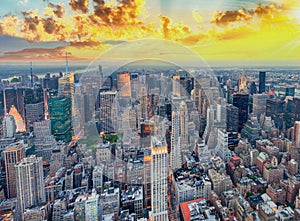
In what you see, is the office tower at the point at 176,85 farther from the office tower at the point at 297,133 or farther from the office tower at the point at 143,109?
the office tower at the point at 297,133

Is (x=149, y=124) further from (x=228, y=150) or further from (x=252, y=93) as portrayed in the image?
(x=252, y=93)

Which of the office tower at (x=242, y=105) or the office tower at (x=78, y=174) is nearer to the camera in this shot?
the office tower at (x=78, y=174)

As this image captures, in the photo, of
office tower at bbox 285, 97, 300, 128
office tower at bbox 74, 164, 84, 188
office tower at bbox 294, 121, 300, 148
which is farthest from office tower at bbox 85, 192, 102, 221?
office tower at bbox 285, 97, 300, 128

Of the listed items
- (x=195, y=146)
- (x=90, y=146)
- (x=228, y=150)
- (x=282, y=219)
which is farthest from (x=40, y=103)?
(x=282, y=219)

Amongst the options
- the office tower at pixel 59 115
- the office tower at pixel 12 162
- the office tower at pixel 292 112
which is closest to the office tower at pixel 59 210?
the office tower at pixel 12 162

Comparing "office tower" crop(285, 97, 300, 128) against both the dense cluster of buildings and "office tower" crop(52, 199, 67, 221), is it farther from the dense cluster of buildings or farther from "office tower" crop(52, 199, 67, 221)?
"office tower" crop(52, 199, 67, 221)

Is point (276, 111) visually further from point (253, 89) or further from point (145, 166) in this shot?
point (145, 166)

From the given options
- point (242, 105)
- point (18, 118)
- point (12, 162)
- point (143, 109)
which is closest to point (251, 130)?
point (242, 105)
